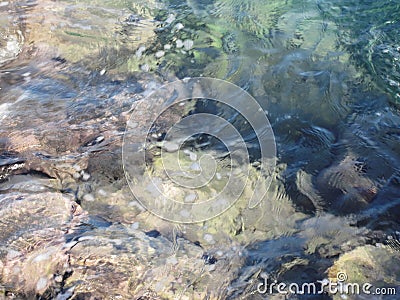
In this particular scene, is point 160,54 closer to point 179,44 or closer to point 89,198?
point 179,44

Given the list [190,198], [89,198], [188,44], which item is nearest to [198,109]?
[190,198]

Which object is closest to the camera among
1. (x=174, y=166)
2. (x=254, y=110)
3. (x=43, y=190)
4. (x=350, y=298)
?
(x=350, y=298)

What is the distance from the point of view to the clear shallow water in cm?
322

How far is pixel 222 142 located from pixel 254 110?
2.11 ft

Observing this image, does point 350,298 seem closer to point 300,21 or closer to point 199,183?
point 199,183

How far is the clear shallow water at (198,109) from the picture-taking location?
10.6ft

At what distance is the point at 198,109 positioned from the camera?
4598mm

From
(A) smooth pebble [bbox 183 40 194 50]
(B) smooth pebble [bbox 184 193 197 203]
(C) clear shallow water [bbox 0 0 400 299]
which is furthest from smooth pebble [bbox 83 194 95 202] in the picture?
(A) smooth pebble [bbox 183 40 194 50]

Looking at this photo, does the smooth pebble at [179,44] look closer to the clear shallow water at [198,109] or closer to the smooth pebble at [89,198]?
the clear shallow water at [198,109]

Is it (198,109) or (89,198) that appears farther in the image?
(198,109)

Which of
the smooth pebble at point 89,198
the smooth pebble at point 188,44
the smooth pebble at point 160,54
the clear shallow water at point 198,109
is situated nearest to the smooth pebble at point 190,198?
the clear shallow water at point 198,109

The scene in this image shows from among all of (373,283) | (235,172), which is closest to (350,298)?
(373,283)

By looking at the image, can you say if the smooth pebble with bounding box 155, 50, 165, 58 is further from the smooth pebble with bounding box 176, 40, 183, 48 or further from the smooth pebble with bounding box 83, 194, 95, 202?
the smooth pebble with bounding box 83, 194, 95, 202

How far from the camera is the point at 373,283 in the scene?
3.12m
